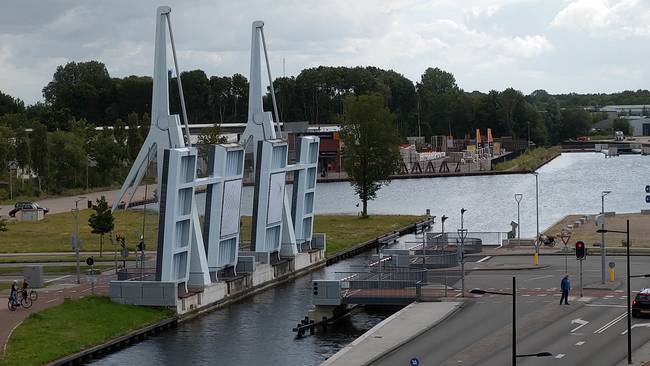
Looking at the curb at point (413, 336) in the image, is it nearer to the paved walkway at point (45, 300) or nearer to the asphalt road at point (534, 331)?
the asphalt road at point (534, 331)

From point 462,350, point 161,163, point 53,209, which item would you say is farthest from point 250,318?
point 53,209

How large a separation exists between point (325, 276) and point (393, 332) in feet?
83.3

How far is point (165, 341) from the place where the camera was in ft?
183

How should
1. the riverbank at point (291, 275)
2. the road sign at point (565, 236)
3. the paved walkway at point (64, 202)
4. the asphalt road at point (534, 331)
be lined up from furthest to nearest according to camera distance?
the paved walkway at point (64, 202), the road sign at point (565, 236), the riverbank at point (291, 275), the asphalt road at point (534, 331)

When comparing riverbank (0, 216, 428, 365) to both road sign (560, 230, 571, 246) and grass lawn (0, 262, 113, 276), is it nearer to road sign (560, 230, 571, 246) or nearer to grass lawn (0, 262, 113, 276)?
grass lawn (0, 262, 113, 276)

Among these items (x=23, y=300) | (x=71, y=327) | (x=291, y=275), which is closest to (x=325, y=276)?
(x=291, y=275)

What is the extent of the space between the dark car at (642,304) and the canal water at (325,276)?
1233cm

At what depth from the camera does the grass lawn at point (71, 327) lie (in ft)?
162

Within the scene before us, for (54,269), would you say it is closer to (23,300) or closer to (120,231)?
(23,300)

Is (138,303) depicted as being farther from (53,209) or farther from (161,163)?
(53,209)

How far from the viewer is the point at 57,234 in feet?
312

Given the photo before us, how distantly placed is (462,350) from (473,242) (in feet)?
113

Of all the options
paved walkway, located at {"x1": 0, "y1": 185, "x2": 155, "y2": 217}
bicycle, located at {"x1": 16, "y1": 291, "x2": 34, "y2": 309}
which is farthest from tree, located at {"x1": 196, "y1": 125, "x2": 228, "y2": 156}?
bicycle, located at {"x1": 16, "y1": 291, "x2": 34, "y2": 309}

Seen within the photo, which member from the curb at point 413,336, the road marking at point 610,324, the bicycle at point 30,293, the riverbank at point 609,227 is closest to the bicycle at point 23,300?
the bicycle at point 30,293
